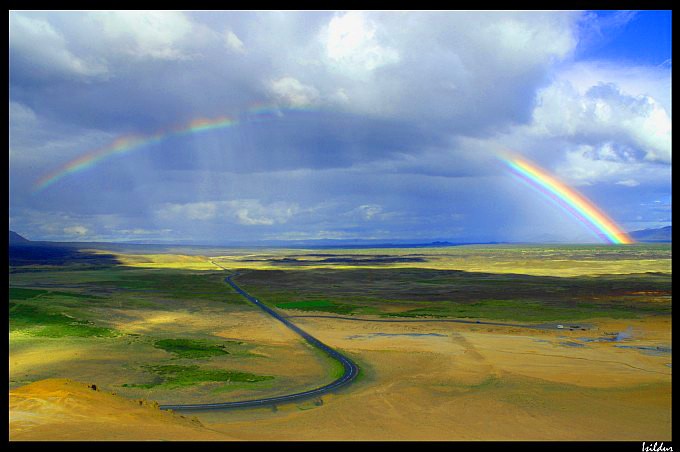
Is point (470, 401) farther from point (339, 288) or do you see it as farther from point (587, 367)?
point (339, 288)

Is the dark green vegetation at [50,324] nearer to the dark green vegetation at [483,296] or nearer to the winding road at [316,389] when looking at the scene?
the winding road at [316,389]

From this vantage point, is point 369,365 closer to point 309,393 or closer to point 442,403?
point 309,393

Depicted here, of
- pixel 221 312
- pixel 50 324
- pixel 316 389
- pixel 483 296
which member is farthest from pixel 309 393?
pixel 483 296

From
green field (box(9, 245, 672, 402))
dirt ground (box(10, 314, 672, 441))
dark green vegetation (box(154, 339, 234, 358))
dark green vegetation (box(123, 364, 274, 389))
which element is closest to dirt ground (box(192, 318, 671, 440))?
dirt ground (box(10, 314, 672, 441))

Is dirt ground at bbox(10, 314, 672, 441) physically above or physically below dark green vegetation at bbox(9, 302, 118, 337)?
below

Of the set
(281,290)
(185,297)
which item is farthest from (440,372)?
(281,290)

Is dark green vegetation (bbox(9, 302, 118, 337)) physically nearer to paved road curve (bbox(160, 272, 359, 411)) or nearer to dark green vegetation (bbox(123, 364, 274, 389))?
dark green vegetation (bbox(123, 364, 274, 389))

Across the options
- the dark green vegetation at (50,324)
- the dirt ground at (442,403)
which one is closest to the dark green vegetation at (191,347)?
the dirt ground at (442,403)
